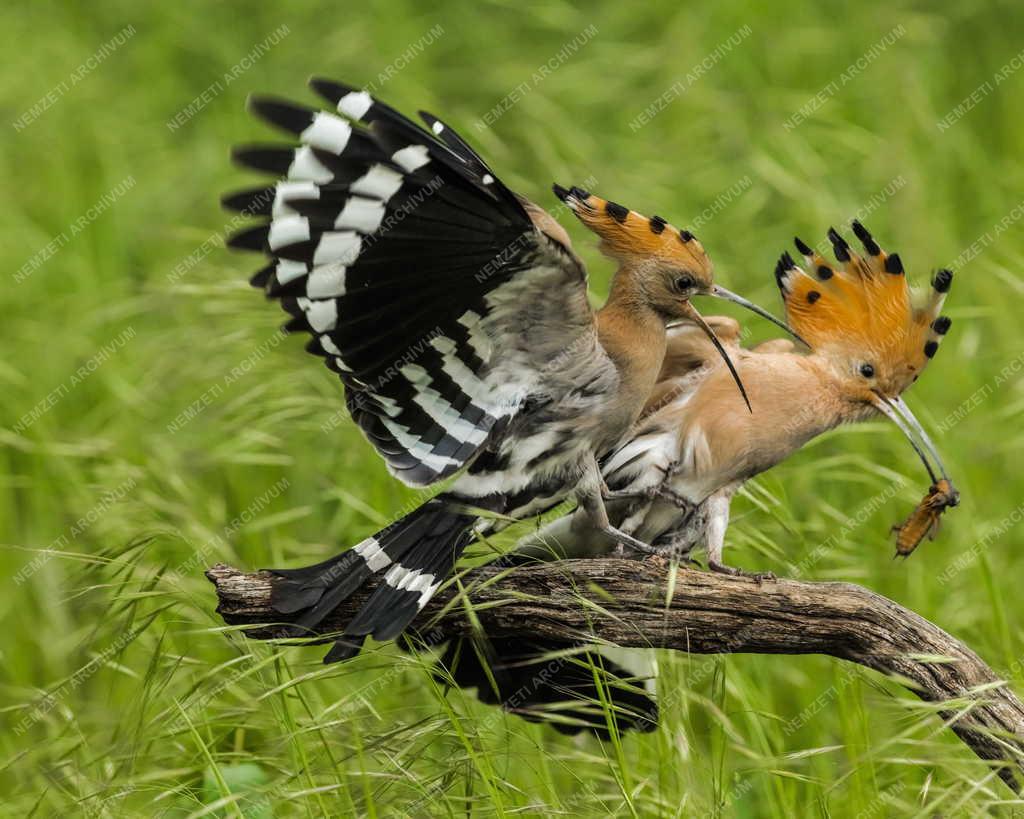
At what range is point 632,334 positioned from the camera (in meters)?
3.26

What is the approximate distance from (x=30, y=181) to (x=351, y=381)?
423 centimetres

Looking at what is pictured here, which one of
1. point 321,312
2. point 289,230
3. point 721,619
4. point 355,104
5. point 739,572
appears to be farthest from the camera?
point 739,572

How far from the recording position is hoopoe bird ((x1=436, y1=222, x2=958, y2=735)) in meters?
3.40

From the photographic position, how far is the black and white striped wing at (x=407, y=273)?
8.82 feet

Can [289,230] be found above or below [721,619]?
above

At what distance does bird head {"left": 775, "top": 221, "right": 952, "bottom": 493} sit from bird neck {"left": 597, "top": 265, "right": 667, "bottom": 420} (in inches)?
17.0

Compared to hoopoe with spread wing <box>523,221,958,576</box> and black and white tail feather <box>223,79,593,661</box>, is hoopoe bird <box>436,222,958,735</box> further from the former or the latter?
black and white tail feather <box>223,79,593,661</box>

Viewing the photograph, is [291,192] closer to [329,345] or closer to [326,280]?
[326,280]

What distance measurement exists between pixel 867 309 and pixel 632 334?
589 millimetres

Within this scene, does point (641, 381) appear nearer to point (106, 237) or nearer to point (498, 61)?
point (106, 237)

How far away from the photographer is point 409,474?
10.1 feet

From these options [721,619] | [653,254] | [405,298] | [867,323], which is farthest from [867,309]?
[405,298]

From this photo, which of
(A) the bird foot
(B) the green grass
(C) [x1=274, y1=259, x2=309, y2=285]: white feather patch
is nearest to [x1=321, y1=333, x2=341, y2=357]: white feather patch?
(C) [x1=274, y1=259, x2=309, y2=285]: white feather patch

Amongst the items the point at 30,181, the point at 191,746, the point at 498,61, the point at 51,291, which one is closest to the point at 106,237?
the point at 51,291
